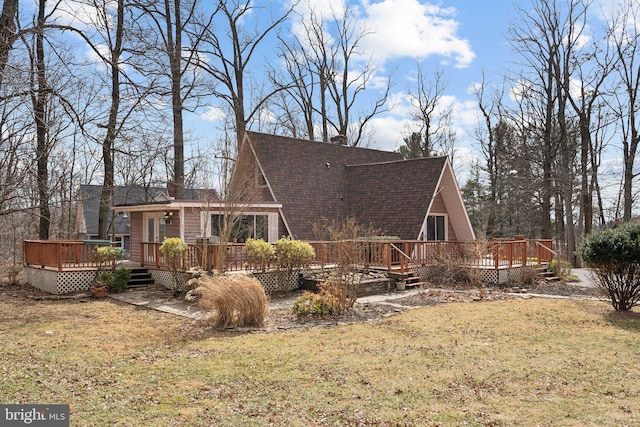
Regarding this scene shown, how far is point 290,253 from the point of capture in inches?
574

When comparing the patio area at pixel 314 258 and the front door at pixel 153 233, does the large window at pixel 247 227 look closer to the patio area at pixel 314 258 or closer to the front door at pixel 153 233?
the patio area at pixel 314 258

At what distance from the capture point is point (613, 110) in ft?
88.3

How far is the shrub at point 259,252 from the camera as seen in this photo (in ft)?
47.4

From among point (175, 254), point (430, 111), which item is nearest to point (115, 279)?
point (175, 254)

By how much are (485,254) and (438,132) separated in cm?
2119

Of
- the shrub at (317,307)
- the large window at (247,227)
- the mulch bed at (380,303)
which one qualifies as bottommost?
the mulch bed at (380,303)

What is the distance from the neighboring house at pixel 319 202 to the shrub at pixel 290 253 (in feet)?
10.3

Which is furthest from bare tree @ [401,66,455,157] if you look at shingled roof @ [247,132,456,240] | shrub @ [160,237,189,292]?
shrub @ [160,237,189,292]

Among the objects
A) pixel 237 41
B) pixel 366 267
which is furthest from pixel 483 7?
pixel 237 41

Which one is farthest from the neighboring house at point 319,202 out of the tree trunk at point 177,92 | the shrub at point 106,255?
the tree trunk at point 177,92

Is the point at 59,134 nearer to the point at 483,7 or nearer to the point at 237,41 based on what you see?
the point at 237,41

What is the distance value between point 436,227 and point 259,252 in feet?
31.0

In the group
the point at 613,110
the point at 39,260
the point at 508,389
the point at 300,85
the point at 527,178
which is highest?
the point at 300,85

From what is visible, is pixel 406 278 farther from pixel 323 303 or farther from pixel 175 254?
pixel 175 254
